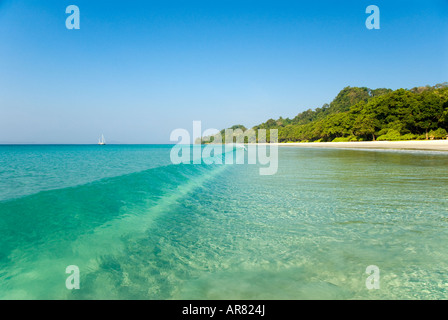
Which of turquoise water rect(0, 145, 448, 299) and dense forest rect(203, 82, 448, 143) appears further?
dense forest rect(203, 82, 448, 143)

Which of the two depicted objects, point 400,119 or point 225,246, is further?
point 400,119

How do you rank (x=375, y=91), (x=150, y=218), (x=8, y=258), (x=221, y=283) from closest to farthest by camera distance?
(x=221, y=283) < (x=8, y=258) < (x=150, y=218) < (x=375, y=91)

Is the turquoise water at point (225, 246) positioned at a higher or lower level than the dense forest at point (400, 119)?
lower

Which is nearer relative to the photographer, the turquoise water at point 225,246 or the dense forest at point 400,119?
the turquoise water at point 225,246

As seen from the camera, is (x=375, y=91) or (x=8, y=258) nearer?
(x=8, y=258)

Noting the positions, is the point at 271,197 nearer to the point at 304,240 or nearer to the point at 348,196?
the point at 348,196

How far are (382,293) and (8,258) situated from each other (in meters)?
4.78

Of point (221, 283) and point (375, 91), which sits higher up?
point (375, 91)

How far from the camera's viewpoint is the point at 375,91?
179500 millimetres

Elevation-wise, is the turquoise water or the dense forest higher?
the dense forest

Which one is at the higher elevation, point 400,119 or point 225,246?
point 400,119

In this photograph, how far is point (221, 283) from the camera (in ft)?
9.33
